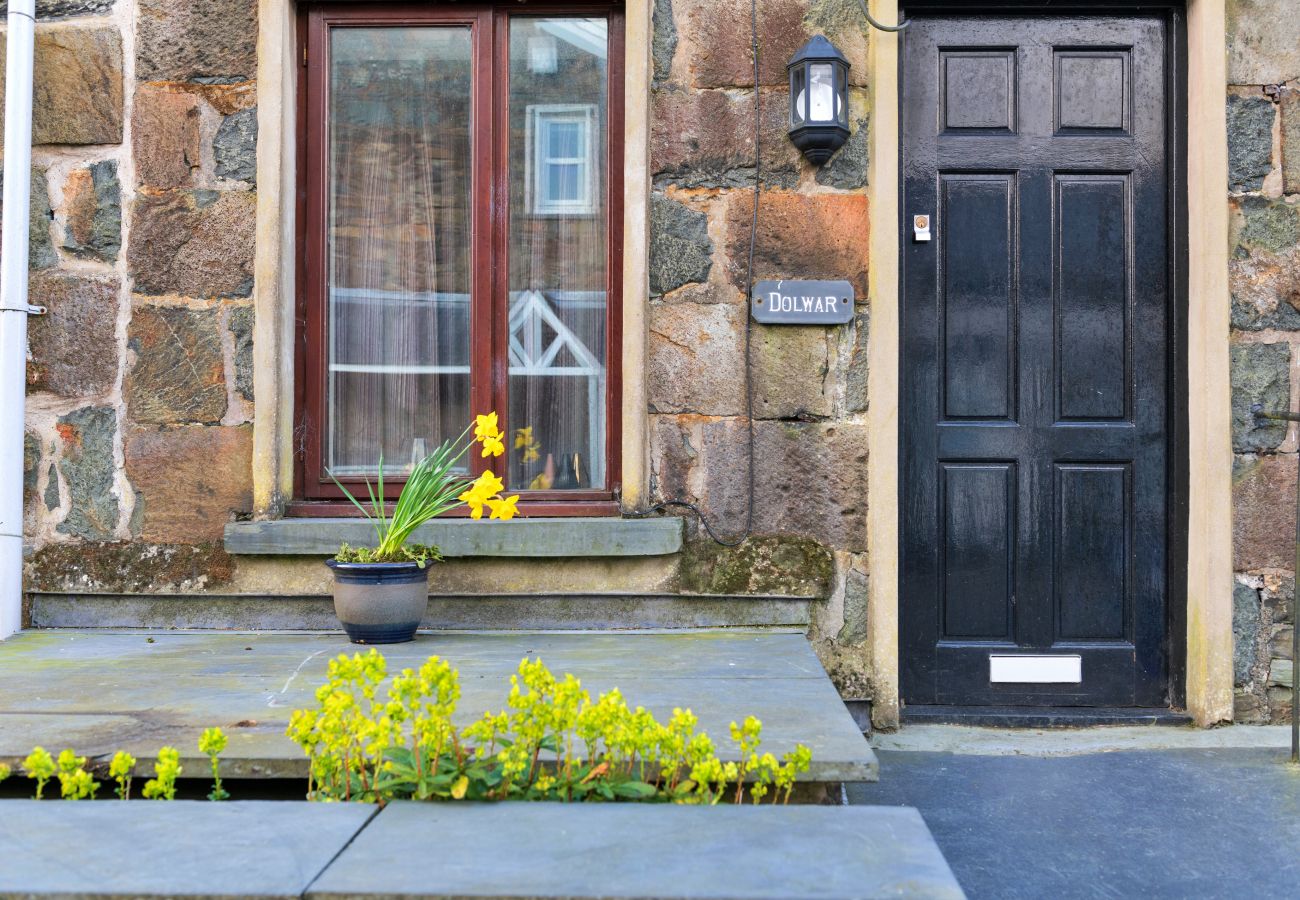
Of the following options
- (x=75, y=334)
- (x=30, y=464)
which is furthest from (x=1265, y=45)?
(x=30, y=464)

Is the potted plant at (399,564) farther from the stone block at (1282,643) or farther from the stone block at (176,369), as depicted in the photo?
the stone block at (1282,643)

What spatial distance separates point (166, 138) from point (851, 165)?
2315 mm

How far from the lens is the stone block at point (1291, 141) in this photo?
360 centimetres

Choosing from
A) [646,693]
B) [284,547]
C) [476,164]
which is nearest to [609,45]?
[476,164]

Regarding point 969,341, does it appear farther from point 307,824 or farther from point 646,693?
point 307,824

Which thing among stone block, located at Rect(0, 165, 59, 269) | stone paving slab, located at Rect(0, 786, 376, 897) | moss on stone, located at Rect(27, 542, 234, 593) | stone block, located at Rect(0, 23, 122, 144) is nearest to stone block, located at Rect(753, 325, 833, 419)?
moss on stone, located at Rect(27, 542, 234, 593)

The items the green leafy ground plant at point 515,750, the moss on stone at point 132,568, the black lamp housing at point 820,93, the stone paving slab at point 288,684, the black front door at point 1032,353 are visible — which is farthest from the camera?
the black front door at point 1032,353

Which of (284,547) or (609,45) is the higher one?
(609,45)

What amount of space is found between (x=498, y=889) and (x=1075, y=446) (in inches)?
114

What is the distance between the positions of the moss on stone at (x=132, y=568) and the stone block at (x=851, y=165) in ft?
7.84

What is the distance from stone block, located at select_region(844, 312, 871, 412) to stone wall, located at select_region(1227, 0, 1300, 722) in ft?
4.00

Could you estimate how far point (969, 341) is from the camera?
12.4 feet

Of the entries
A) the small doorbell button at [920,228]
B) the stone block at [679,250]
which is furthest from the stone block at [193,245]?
the small doorbell button at [920,228]

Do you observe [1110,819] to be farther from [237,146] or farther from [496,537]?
[237,146]
